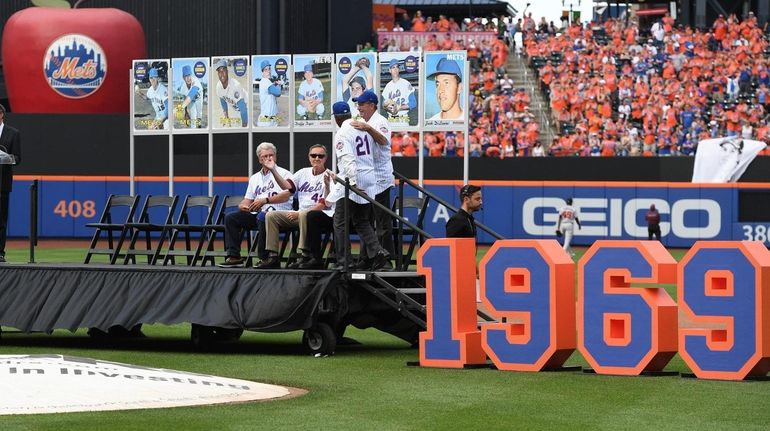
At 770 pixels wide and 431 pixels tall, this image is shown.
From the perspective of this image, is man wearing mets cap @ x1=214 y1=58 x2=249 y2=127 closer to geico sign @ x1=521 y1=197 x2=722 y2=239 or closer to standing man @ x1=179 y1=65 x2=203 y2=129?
standing man @ x1=179 y1=65 x2=203 y2=129

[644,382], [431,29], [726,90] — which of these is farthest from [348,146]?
[431,29]

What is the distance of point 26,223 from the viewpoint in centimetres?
3791

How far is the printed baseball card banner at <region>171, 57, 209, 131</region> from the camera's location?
21.0 metres

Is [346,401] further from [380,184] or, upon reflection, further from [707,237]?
[707,237]

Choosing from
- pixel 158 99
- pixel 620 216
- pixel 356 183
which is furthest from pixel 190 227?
pixel 620 216

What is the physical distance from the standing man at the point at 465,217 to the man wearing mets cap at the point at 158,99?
29.9 feet

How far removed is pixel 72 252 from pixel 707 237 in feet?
49.6

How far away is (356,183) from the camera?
14008mm

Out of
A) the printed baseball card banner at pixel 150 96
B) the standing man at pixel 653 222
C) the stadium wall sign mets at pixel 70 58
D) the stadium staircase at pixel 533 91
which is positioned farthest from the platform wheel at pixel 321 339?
the stadium staircase at pixel 533 91

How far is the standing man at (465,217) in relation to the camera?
13312 mm

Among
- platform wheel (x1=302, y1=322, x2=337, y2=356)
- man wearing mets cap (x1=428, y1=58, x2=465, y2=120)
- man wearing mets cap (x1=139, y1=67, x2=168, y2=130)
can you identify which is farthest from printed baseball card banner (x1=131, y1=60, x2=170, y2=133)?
platform wheel (x1=302, y1=322, x2=337, y2=356)

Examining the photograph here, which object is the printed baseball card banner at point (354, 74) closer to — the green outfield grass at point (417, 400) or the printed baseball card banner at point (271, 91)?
the printed baseball card banner at point (271, 91)

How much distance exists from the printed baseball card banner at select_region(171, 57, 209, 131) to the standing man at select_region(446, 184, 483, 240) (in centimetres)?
832

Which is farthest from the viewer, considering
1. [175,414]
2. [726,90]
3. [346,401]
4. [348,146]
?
[726,90]
